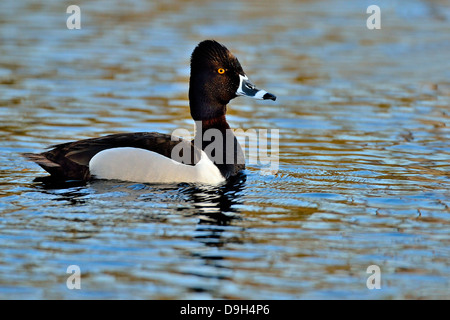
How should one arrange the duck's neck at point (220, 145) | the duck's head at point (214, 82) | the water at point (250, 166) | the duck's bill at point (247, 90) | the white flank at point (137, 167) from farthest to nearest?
the duck's bill at point (247, 90)
the duck's head at point (214, 82)
the duck's neck at point (220, 145)
the white flank at point (137, 167)
the water at point (250, 166)

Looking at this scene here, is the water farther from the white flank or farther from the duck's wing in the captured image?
the duck's wing

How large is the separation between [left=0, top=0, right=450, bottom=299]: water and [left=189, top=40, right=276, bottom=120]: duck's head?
3.27 ft

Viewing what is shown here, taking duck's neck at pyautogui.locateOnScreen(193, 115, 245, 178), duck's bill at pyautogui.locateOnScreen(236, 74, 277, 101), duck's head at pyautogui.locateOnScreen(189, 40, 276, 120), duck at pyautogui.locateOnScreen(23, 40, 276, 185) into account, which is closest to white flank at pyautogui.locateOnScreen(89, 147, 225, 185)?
duck at pyautogui.locateOnScreen(23, 40, 276, 185)

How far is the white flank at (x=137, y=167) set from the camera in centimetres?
891

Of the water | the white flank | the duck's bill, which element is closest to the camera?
the water

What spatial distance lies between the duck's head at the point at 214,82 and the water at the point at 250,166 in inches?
39.2

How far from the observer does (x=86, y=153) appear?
8.98m

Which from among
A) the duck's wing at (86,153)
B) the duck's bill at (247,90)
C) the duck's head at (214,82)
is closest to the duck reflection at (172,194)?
the duck's wing at (86,153)

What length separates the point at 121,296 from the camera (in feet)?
19.1

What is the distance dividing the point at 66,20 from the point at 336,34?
277 inches

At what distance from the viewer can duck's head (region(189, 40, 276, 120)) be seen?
9.73m

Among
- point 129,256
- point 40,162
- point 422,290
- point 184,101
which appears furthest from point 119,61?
point 422,290

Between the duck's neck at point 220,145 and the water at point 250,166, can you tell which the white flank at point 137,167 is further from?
the duck's neck at point 220,145

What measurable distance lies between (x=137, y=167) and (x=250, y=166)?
1.92 m
